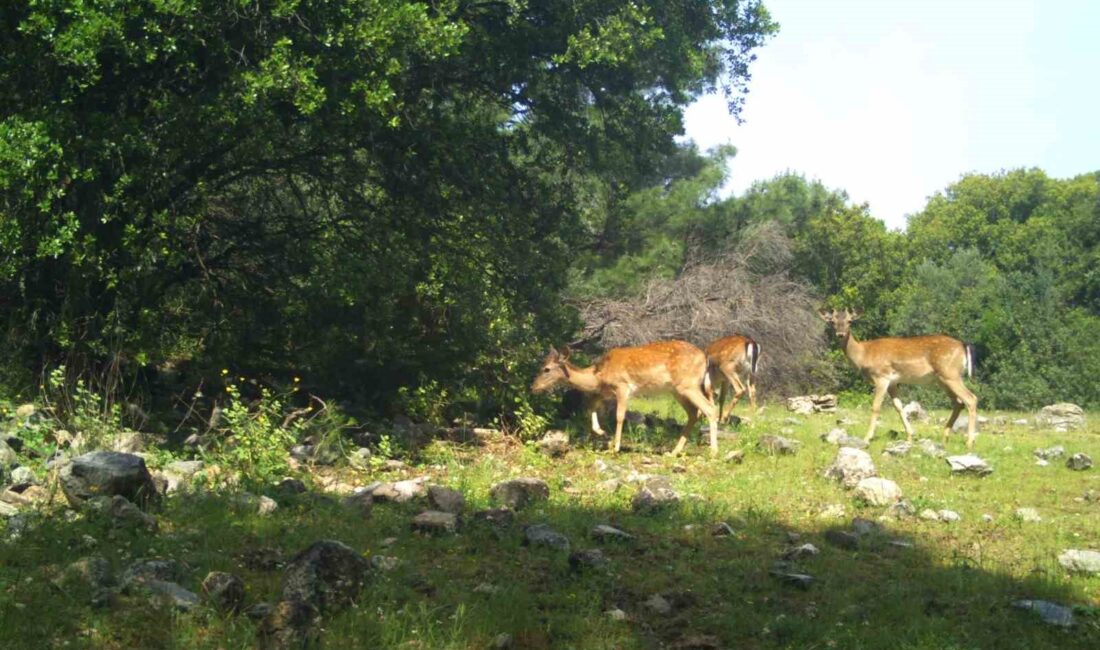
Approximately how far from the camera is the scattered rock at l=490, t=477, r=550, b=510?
10.3 meters

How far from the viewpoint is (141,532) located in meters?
7.93

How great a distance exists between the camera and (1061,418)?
72.8 ft

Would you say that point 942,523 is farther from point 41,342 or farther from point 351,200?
point 41,342

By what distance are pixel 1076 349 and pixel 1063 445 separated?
46.3 feet

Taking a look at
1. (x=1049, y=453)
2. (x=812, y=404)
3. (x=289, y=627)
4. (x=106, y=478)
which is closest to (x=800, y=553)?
(x=289, y=627)

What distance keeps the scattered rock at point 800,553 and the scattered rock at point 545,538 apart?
1.71 m

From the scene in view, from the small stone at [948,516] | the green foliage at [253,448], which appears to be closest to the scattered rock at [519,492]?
the green foliage at [253,448]

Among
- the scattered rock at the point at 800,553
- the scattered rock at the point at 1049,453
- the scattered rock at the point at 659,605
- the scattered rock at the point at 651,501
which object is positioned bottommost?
the scattered rock at the point at 659,605

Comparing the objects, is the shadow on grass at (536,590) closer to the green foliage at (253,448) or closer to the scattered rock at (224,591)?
the scattered rock at (224,591)

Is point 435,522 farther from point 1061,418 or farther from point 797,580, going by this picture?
point 1061,418

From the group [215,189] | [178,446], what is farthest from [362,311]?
[178,446]

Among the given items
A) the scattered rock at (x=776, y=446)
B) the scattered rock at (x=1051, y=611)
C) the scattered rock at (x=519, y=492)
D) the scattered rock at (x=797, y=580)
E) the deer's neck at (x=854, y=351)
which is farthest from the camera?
the deer's neck at (x=854, y=351)

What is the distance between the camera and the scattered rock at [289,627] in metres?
6.30

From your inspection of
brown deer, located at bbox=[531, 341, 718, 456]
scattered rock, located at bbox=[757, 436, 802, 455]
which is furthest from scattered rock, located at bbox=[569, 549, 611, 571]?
brown deer, located at bbox=[531, 341, 718, 456]
